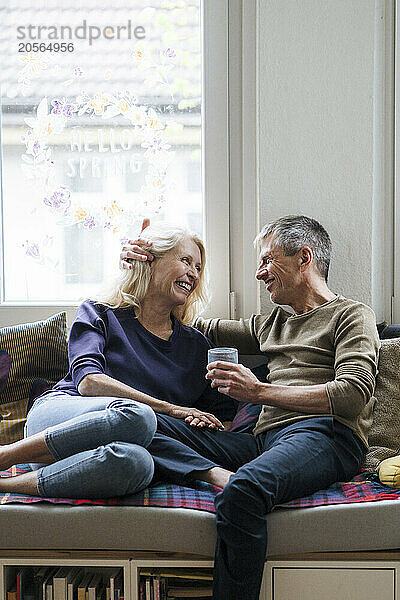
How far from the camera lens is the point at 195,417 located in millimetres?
2451

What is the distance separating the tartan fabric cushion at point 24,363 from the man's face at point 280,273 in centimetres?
78

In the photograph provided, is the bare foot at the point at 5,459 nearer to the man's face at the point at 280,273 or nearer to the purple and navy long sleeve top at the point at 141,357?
the purple and navy long sleeve top at the point at 141,357

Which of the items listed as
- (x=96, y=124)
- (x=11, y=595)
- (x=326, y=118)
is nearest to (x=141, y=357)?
(x=11, y=595)

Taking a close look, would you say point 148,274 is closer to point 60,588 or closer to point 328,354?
point 328,354

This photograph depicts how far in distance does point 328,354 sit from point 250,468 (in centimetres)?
57

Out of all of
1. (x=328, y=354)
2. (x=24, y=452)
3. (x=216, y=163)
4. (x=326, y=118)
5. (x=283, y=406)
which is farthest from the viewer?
(x=216, y=163)

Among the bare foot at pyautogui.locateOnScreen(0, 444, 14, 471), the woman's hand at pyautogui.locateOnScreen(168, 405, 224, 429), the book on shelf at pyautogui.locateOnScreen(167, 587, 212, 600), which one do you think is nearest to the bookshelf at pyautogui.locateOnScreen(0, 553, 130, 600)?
the book on shelf at pyautogui.locateOnScreen(167, 587, 212, 600)

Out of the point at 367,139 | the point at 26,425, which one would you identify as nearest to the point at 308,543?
the point at 26,425

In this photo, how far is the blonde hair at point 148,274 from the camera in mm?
2672

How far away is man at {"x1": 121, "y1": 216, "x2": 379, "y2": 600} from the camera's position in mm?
1972

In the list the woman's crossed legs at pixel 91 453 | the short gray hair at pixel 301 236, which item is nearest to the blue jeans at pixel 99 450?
the woman's crossed legs at pixel 91 453

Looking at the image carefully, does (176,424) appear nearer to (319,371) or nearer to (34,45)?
(319,371)

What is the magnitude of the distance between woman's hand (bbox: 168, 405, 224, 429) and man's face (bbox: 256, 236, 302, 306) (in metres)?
0.50

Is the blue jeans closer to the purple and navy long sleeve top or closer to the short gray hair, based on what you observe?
the purple and navy long sleeve top
